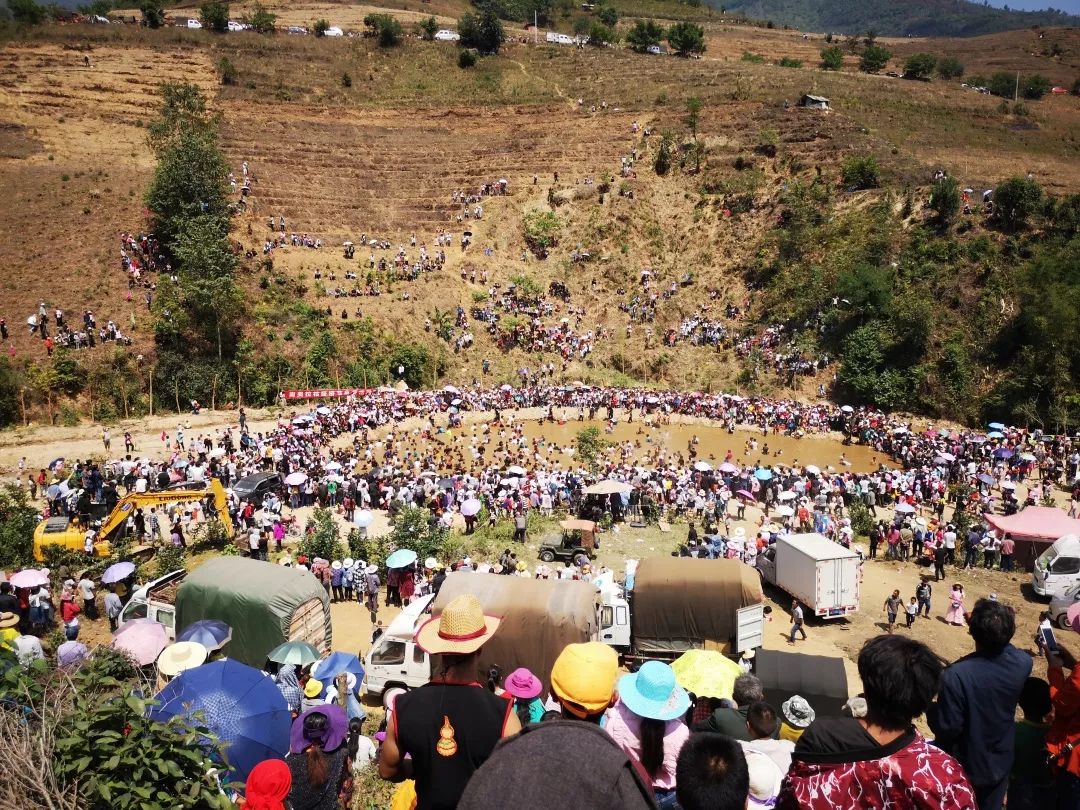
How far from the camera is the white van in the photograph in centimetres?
1709

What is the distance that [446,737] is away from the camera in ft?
12.7

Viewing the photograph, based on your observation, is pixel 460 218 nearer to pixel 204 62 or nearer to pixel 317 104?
pixel 317 104

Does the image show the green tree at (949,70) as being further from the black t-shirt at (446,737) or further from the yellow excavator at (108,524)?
the black t-shirt at (446,737)

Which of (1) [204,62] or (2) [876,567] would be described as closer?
(2) [876,567]

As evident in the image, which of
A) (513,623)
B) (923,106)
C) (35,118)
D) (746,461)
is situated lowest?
(746,461)

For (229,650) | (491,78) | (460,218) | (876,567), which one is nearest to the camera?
(229,650)

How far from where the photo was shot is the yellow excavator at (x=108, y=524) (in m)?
18.9

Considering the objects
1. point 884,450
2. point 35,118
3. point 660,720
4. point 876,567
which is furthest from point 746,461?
point 35,118

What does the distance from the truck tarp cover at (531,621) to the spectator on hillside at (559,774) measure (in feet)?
31.9

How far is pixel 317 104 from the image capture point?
190 feet

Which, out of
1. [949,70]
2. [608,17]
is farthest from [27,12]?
[949,70]

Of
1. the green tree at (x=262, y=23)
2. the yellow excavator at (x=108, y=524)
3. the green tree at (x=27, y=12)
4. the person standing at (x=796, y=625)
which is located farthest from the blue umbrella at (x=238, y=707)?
the green tree at (x=27, y=12)

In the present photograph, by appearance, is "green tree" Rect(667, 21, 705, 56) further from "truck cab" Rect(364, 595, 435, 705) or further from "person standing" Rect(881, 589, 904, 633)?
"truck cab" Rect(364, 595, 435, 705)

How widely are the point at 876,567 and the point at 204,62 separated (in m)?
62.1
